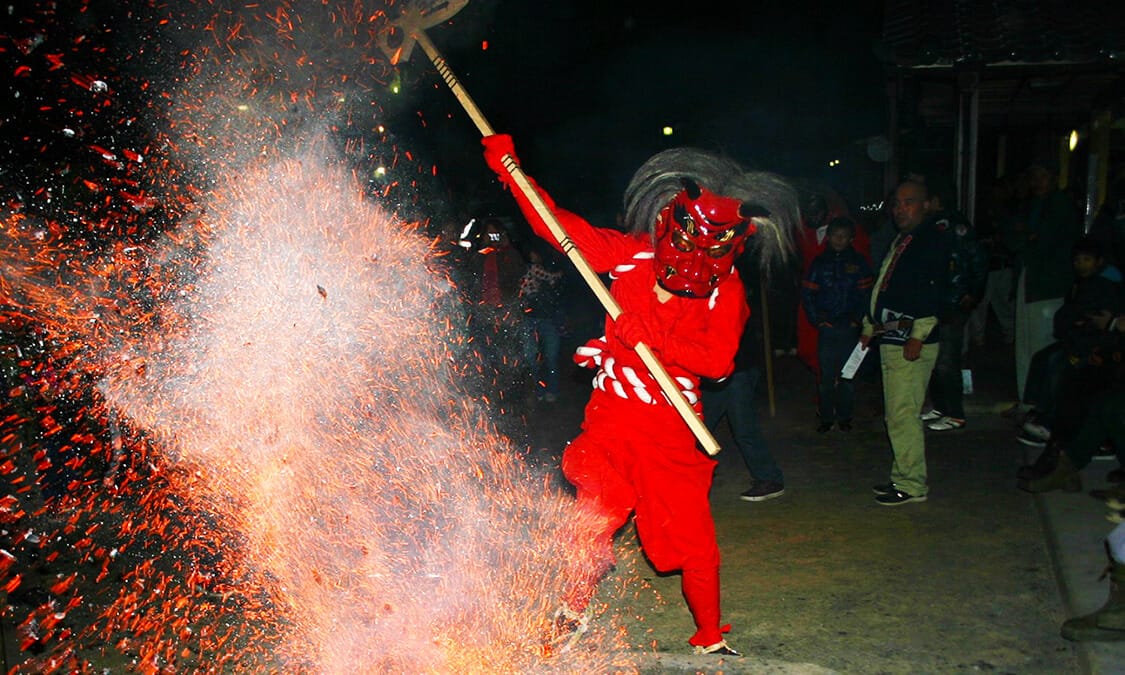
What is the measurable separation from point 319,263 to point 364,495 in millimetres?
1235

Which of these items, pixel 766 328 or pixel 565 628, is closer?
pixel 565 628

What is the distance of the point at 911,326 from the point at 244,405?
3673mm

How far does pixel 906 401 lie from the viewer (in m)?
5.55

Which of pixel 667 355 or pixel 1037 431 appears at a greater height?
pixel 667 355

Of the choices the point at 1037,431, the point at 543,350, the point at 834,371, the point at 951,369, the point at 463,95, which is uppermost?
the point at 463,95

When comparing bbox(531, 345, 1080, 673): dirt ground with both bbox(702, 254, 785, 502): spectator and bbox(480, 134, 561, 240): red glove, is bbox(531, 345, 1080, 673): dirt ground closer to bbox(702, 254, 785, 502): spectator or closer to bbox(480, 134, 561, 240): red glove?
bbox(702, 254, 785, 502): spectator

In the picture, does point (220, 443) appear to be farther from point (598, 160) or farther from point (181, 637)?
point (598, 160)

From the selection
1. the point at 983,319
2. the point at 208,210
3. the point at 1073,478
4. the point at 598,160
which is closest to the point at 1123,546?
the point at 1073,478

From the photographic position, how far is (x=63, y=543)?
548 cm

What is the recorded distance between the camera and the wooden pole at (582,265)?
147 inches

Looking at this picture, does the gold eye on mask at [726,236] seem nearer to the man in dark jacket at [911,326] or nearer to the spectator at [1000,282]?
the man in dark jacket at [911,326]

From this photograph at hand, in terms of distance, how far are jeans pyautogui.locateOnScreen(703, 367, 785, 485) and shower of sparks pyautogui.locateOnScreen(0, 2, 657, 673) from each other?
1150mm

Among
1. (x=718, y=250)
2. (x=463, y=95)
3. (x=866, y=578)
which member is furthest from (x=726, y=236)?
(x=866, y=578)

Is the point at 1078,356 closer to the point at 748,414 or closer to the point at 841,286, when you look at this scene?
the point at 841,286
